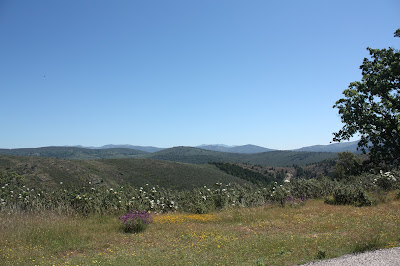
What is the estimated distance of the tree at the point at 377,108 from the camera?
1839 cm

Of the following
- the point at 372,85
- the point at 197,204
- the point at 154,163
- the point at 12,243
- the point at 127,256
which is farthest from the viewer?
the point at 154,163

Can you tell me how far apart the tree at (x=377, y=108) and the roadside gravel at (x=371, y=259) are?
15360 mm

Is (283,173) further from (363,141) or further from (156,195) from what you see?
(156,195)

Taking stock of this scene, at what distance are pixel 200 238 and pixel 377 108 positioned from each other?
57.6 feet

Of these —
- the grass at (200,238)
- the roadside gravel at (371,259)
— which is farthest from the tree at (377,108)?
the roadside gravel at (371,259)

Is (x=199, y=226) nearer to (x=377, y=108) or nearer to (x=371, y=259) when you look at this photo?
(x=371, y=259)

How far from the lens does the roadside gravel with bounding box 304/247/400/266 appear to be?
5.02m

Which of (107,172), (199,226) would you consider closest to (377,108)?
(199,226)

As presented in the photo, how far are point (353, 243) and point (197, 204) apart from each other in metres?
8.02

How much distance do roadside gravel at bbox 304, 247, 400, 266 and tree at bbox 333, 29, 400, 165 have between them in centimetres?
1536

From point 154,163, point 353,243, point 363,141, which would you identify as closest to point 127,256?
point 353,243

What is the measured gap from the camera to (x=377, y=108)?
1919 centimetres

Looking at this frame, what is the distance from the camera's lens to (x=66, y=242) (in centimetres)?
745

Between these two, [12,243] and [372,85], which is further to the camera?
[372,85]
